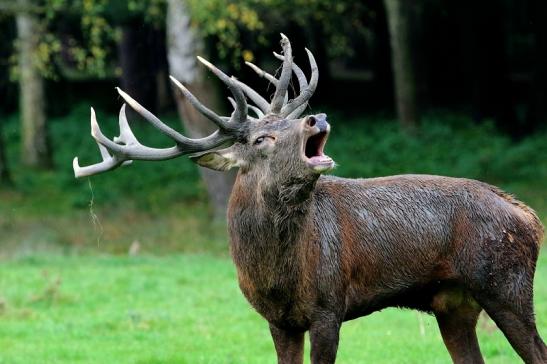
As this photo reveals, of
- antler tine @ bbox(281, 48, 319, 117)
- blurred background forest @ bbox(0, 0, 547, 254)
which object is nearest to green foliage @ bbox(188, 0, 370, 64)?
blurred background forest @ bbox(0, 0, 547, 254)

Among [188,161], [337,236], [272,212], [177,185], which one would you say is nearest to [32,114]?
[188,161]

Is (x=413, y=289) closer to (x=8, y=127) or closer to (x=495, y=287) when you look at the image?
(x=495, y=287)

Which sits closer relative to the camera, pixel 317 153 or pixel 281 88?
pixel 317 153

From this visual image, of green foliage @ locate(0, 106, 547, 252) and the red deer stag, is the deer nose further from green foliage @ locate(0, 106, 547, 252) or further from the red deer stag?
green foliage @ locate(0, 106, 547, 252)

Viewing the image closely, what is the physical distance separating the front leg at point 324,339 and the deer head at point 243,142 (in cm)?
98

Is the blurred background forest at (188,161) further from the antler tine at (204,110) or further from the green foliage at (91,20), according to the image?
the antler tine at (204,110)

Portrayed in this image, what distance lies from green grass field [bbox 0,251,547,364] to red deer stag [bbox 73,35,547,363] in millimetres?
2099

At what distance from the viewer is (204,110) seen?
26.9ft

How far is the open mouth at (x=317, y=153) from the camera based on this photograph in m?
7.64

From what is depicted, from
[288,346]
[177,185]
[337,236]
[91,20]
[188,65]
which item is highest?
[91,20]

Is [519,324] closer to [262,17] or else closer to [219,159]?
[219,159]

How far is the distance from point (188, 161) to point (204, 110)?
1892 cm

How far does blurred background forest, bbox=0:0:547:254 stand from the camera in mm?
20719

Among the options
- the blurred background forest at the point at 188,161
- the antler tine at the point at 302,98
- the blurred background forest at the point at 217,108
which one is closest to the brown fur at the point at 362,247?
the antler tine at the point at 302,98
